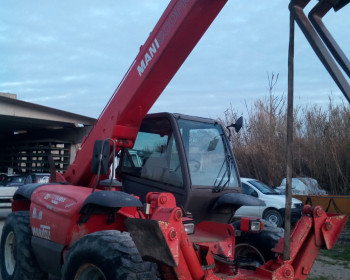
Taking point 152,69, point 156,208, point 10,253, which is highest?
point 152,69

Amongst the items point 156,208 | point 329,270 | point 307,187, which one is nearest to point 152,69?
point 156,208

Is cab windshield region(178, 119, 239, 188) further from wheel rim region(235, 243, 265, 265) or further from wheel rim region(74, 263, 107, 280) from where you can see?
wheel rim region(74, 263, 107, 280)

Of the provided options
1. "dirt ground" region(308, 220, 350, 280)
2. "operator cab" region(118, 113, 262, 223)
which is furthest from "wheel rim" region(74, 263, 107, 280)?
"dirt ground" region(308, 220, 350, 280)

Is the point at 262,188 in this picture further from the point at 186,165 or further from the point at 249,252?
the point at 186,165

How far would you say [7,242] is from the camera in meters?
6.24

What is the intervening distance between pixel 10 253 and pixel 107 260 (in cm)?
308

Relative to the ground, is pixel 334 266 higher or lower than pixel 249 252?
lower

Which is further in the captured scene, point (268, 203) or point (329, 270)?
point (268, 203)

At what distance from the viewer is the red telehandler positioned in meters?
3.78

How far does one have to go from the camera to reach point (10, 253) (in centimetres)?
625

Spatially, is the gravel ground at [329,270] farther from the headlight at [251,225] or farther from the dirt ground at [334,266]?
the headlight at [251,225]

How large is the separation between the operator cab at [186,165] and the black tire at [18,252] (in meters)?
1.55

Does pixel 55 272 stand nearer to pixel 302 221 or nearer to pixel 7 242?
pixel 7 242

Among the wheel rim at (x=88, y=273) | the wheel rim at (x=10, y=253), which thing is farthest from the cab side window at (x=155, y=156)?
the wheel rim at (x=10, y=253)
